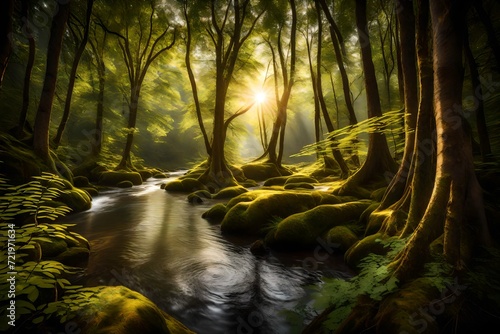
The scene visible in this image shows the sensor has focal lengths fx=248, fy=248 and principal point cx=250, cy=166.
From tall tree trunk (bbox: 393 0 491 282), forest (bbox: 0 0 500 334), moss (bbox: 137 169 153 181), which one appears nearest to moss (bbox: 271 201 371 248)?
forest (bbox: 0 0 500 334)

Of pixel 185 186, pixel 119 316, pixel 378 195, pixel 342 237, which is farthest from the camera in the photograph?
pixel 185 186

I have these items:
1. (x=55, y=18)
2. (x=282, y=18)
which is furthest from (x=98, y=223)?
(x=282, y=18)

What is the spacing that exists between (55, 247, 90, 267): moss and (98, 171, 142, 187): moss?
1365cm

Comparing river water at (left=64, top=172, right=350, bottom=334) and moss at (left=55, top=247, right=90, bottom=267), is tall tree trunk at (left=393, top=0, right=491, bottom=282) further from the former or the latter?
moss at (left=55, top=247, right=90, bottom=267)

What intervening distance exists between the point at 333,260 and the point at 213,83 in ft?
72.1

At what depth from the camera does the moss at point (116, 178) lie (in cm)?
1786

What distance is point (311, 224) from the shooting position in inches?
252

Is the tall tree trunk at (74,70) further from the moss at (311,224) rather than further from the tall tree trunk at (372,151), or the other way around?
the moss at (311,224)

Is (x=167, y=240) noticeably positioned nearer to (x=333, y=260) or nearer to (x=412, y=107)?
(x=333, y=260)

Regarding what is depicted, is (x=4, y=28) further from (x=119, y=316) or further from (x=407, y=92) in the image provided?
(x=407, y=92)

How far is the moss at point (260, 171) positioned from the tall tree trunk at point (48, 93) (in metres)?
12.9

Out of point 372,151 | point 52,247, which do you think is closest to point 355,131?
point 372,151

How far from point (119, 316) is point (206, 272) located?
2797 mm

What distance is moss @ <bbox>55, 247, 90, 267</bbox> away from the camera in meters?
5.01
